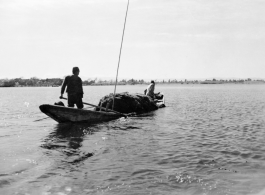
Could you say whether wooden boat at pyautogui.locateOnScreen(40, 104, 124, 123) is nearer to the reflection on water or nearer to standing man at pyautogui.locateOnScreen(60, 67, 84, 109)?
the reflection on water

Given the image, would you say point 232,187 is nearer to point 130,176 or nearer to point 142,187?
point 142,187

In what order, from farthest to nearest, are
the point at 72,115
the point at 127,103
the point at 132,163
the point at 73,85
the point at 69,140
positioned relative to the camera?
the point at 127,103
the point at 72,115
the point at 73,85
the point at 69,140
the point at 132,163

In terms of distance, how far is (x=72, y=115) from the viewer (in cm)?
1338

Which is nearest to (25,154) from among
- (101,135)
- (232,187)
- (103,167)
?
(103,167)

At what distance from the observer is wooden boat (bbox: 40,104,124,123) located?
1258 cm

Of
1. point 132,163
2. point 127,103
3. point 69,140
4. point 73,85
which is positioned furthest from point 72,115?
point 132,163

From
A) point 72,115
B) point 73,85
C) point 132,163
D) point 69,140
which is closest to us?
point 132,163

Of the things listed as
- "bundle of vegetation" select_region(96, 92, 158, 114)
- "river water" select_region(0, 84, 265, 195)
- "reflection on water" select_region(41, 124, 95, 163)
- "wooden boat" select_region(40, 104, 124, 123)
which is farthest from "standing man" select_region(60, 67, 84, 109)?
"bundle of vegetation" select_region(96, 92, 158, 114)

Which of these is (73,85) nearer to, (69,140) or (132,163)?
(69,140)

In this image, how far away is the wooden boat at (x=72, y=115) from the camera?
1258 cm

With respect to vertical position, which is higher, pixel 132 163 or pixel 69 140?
pixel 132 163

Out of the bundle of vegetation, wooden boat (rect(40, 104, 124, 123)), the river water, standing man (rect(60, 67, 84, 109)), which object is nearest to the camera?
the river water

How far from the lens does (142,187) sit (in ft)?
17.5

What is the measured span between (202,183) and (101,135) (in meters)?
6.42
